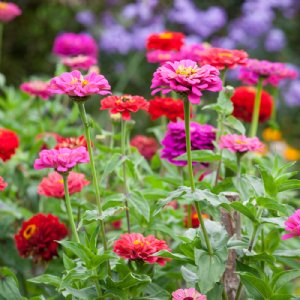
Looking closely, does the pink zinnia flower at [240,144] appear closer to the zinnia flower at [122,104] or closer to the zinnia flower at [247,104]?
the zinnia flower at [122,104]

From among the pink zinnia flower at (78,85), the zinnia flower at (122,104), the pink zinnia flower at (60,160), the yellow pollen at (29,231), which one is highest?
the pink zinnia flower at (78,85)

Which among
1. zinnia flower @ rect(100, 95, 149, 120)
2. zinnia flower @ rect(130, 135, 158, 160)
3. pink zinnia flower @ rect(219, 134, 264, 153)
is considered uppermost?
zinnia flower @ rect(100, 95, 149, 120)

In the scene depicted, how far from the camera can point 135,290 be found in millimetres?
1219

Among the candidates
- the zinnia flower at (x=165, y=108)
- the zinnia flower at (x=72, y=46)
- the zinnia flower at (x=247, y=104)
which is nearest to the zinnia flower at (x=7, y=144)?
the zinnia flower at (x=165, y=108)

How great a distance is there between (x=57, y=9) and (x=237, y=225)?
3.11 m

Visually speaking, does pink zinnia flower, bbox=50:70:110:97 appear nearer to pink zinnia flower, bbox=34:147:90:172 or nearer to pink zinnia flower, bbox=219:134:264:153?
pink zinnia flower, bbox=34:147:90:172

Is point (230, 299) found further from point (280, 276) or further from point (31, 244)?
point (31, 244)

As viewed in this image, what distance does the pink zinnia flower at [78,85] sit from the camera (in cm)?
108

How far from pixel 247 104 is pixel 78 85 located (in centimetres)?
80

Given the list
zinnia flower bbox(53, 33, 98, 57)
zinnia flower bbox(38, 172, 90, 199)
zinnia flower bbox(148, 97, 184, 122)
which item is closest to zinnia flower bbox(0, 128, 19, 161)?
zinnia flower bbox(38, 172, 90, 199)

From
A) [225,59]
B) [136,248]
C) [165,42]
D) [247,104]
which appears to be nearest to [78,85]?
[136,248]

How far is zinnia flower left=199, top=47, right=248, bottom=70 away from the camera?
143 centimetres

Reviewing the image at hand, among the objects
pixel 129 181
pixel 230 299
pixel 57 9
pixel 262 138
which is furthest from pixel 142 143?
pixel 57 9

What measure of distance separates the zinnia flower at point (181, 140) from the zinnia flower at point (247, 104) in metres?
0.29
